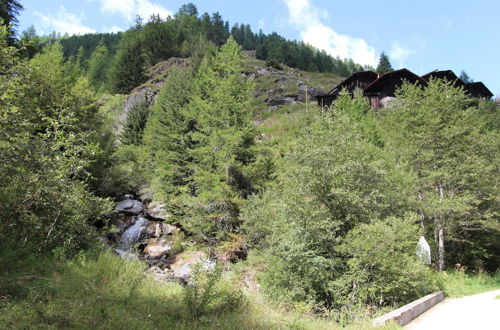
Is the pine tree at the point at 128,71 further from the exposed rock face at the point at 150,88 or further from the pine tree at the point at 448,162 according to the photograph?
the pine tree at the point at 448,162

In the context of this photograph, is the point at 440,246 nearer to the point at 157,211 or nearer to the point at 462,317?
the point at 462,317

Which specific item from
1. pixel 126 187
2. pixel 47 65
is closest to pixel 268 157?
pixel 126 187

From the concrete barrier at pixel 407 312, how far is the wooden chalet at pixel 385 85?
32.9 meters

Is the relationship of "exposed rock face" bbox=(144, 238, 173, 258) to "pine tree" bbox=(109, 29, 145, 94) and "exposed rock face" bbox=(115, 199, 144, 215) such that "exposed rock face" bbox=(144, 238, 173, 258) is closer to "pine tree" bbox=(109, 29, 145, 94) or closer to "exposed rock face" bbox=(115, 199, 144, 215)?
"exposed rock face" bbox=(115, 199, 144, 215)

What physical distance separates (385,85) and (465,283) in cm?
3128

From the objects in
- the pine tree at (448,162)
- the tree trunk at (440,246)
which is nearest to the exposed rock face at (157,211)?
the pine tree at (448,162)

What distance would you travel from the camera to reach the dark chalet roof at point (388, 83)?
3931cm

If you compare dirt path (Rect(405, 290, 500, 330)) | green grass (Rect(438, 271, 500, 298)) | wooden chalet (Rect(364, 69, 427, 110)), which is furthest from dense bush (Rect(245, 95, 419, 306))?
wooden chalet (Rect(364, 69, 427, 110))

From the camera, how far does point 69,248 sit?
842 centimetres

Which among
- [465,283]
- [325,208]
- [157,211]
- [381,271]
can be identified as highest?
[325,208]

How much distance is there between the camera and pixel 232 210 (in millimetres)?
17719

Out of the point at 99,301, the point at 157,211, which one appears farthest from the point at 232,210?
the point at 99,301

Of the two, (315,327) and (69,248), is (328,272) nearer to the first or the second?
Answer: (315,327)

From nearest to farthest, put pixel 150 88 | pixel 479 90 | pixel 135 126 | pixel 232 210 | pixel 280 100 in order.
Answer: pixel 232 210 < pixel 135 126 < pixel 479 90 < pixel 150 88 < pixel 280 100
